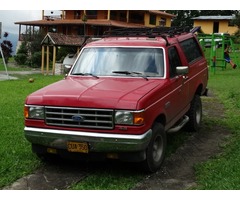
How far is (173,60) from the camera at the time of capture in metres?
6.42

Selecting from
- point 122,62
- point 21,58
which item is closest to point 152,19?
point 21,58

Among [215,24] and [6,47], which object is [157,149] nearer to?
[6,47]

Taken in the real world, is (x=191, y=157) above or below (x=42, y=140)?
below

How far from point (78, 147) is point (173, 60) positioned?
8.35ft

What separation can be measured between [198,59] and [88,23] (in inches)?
1339

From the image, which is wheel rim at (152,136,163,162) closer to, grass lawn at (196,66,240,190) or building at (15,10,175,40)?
grass lawn at (196,66,240,190)

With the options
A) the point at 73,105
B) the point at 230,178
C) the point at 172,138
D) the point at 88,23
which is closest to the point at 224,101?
the point at 172,138

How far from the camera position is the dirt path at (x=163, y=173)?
477 cm

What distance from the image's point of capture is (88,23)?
1603 inches

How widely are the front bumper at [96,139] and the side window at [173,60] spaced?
1650 millimetres

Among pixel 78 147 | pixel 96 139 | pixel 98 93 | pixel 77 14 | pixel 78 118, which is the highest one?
pixel 77 14

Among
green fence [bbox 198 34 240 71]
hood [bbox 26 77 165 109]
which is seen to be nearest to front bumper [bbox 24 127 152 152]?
hood [bbox 26 77 165 109]

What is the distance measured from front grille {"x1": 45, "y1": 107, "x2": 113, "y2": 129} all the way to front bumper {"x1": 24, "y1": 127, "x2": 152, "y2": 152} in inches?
4.2

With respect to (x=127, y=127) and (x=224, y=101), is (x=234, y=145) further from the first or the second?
(x=224, y=101)
